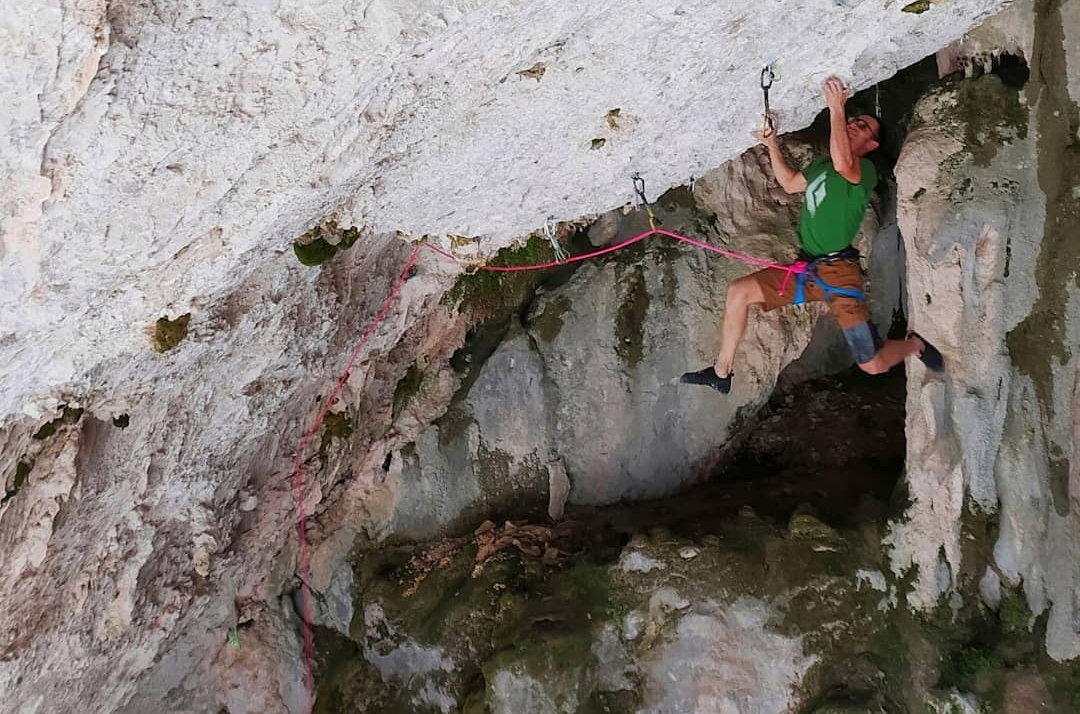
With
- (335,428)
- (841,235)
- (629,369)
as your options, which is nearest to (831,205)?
(841,235)

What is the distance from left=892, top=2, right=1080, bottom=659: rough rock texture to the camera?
142 inches

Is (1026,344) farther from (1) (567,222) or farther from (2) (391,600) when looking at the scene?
(2) (391,600)

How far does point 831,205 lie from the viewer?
13.7ft

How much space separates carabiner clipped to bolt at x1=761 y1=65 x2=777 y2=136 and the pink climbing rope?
76 centimetres

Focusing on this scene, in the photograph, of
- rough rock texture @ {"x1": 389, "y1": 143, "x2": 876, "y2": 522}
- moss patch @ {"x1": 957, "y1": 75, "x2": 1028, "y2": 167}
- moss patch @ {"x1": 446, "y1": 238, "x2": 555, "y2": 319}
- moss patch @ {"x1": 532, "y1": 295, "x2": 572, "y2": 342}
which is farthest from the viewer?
moss patch @ {"x1": 532, "y1": 295, "x2": 572, "y2": 342}

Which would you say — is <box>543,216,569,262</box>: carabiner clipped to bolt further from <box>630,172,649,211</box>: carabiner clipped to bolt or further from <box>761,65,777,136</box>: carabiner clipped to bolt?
<box>761,65,777,136</box>: carabiner clipped to bolt

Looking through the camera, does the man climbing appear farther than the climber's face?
No

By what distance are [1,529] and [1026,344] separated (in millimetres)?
5524

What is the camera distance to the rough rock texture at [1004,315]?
11.9ft

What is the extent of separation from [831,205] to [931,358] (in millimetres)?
956

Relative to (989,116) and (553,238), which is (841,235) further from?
(553,238)

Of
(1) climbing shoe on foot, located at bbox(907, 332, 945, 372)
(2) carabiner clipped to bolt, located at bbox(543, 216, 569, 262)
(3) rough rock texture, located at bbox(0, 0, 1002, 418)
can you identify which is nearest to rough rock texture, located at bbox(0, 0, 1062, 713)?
(3) rough rock texture, located at bbox(0, 0, 1002, 418)

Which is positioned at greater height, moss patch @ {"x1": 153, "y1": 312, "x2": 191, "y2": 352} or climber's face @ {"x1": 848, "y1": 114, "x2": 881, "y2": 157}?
moss patch @ {"x1": 153, "y1": 312, "x2": 191, "y2": 352}

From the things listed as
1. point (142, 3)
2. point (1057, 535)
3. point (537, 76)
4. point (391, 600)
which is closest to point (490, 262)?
point (537, 76)
